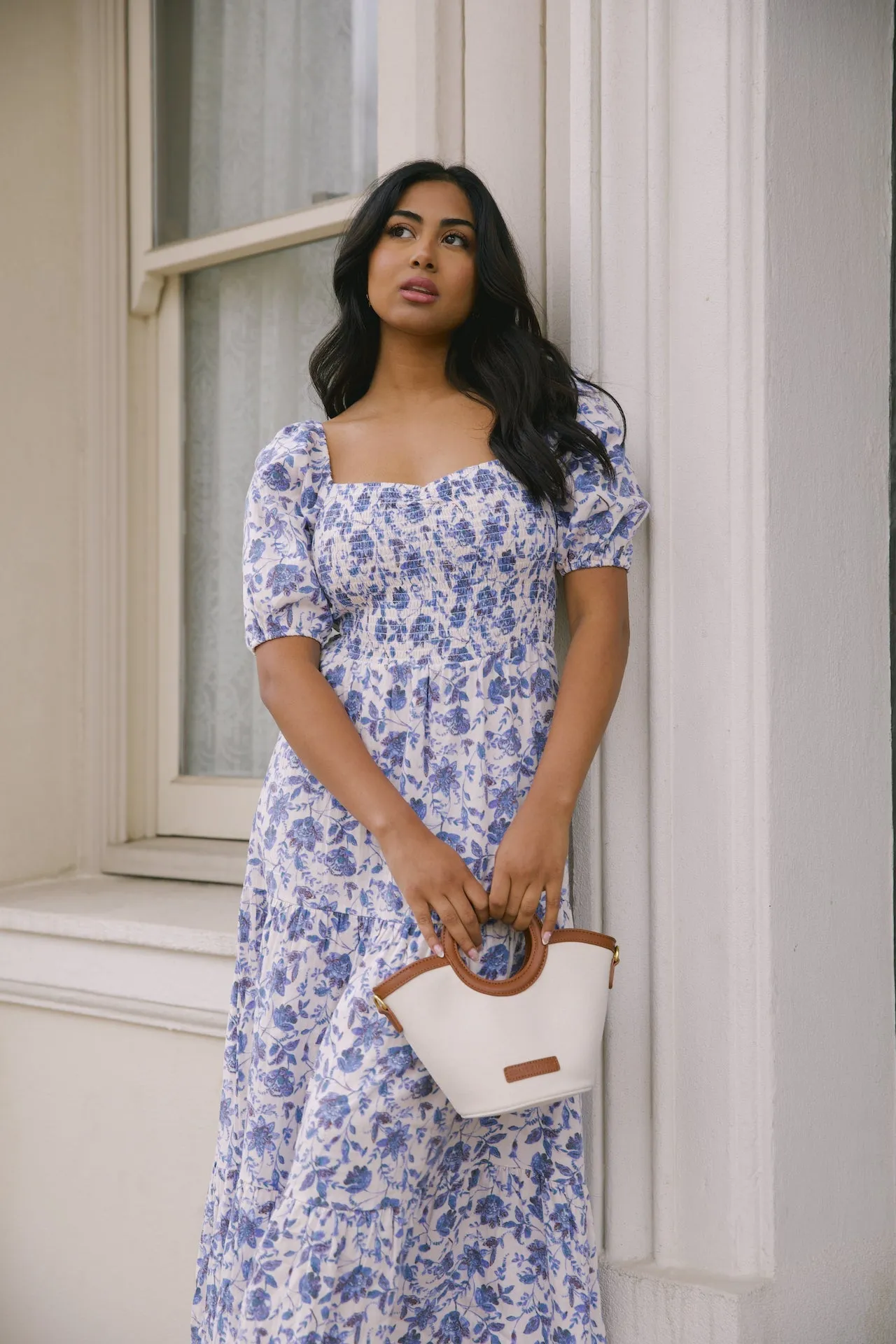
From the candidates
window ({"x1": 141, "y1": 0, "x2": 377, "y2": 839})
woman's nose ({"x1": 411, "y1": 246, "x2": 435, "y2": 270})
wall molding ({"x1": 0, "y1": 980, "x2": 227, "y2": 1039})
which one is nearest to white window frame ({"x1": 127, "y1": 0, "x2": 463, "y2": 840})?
window ({"x1": 141, "y1": 0, "x2": 377, "y2": 839})

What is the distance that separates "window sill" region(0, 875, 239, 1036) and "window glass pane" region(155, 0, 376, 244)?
57.6 inches

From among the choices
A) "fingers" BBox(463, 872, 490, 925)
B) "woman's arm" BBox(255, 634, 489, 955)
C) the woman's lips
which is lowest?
"fingers" BBox(463, 872, 490, 925)

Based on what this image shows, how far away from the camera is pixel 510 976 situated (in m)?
1.64

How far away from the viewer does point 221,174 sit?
9.73ft

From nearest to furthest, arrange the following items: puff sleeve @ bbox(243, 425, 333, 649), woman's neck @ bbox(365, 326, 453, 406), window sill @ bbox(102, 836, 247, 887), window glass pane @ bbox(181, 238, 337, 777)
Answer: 1. puff sleeve @ bbox(243, 425, 333, 649)
2. woman's neck @ bbox(365, 326, 453, 406)
3. window sill @ bbox(102, 836, 247, 887)
4. window glass pane @ bbox(181, 238, 337, 777)

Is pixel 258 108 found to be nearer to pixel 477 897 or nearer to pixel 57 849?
pixel 57 849

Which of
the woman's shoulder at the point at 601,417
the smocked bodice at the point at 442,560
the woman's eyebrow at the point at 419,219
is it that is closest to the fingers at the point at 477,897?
the smocked bodice at the point at 442,560

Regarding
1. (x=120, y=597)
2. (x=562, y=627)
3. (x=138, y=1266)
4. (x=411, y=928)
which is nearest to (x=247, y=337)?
(x=120, y=597)

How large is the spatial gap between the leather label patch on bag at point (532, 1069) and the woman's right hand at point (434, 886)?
0.15 meters

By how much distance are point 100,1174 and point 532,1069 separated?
1.36 meters

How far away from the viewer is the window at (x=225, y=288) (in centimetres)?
285

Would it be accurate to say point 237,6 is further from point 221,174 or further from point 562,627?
point 562,627

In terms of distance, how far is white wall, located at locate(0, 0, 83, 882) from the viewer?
9.42ft

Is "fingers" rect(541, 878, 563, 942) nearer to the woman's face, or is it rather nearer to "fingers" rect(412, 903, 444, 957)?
"fingers" rect(412, 903, 444, 957)
